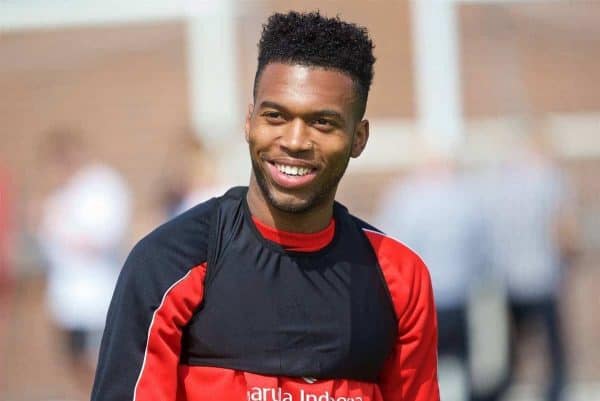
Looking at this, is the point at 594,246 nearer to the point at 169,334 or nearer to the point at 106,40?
the point at 106,40

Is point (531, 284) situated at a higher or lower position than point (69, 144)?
lower

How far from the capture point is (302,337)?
10.5 ft

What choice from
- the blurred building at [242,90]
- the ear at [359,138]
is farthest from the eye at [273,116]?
the blurred building at [242,90]

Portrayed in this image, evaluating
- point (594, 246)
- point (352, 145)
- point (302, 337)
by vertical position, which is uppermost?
point (352, 145)

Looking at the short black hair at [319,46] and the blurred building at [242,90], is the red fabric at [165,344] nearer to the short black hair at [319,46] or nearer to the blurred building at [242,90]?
the short black hair at [319,46]

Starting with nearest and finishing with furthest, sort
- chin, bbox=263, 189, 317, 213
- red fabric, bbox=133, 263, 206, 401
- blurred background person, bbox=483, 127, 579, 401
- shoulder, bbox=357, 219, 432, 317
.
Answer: red fabric, bbox=133, 263, 206, 401 → chin, bbox=263, 189, 317, 213 → shoulder, bbox=357, 219, 432, 317 → blurred background person, bbox=483, 127, 579, 401

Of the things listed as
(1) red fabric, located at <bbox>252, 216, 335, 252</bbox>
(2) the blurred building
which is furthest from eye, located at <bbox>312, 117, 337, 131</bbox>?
(2) the blurred building

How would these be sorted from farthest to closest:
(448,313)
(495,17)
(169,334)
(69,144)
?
(495,17) → (69,144) → (448,313) → (169,334)

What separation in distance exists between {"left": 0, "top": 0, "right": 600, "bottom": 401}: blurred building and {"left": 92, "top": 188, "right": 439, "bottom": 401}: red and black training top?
600 centimetres

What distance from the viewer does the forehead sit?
3150mm

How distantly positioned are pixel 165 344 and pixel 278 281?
0.31m

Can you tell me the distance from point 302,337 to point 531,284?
4.76 metres

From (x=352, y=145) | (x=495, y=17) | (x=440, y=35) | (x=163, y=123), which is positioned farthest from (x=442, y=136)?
(x=352, y=145)

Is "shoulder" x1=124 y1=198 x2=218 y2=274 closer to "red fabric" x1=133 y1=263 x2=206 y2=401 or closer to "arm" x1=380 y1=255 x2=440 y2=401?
"red fabric" x1=133 y1=263 x2=206 y2=401
